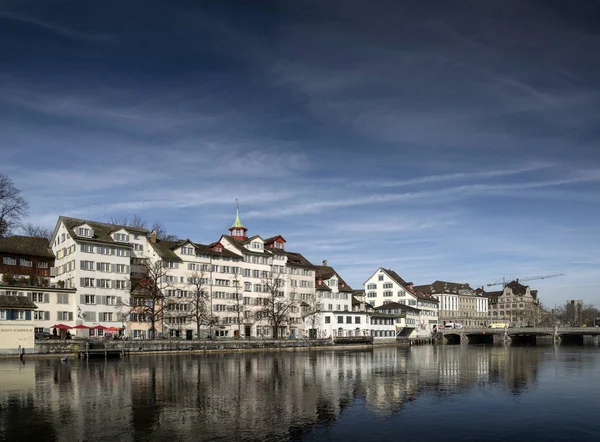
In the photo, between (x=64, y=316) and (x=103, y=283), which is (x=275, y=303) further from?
(x=64, y=316)

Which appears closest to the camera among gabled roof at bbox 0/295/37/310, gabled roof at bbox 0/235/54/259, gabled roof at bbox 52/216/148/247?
gabled roof at bbox 0/295/37/310

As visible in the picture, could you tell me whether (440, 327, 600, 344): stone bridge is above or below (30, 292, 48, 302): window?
below

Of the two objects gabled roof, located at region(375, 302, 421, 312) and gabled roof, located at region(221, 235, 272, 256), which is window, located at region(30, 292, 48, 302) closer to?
gabled roof, located at region(221, 235, 272, 256)

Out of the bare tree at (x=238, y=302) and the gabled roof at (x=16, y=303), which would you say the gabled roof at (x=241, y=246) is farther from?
the gabled roof at (x=16, y=303)

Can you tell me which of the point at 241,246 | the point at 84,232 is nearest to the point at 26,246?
the point at 84,232

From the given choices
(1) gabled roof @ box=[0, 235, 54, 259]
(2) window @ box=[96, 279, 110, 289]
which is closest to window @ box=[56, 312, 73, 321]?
(2) window @ box=[96, 279, 110, 289]

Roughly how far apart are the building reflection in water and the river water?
0.26 feet

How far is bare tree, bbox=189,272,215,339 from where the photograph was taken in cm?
10431

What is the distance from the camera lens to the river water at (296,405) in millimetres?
28219

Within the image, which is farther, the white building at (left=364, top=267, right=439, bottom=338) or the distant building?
the white building at (left=364, top=267, right=439, bottom=338)

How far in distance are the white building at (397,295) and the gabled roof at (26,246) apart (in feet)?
317

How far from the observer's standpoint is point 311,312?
5034 inches

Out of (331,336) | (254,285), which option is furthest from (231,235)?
(331,336)

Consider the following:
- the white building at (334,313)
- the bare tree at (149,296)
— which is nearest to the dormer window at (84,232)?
the bare tree at (149,296)
